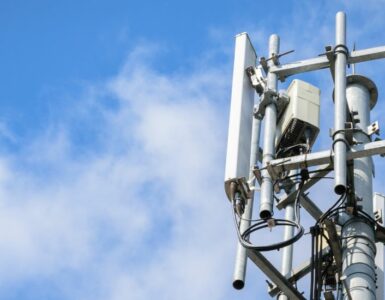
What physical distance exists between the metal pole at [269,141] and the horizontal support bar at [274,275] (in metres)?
0.50

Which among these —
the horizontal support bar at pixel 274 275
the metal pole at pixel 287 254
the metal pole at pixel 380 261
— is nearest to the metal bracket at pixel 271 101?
the metal pole at pixel 287 254

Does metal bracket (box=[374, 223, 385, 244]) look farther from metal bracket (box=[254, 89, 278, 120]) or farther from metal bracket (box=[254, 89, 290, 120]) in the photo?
metal bracket (box=[254, 89, 278, 120])

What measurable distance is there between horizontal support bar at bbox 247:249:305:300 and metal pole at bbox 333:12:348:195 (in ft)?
4.14

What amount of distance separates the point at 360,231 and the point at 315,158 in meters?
1.03

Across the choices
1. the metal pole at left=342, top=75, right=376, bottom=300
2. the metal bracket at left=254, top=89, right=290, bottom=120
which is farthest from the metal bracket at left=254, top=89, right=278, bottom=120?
the metal pole at left=342, top=75, right=376, bottom=300

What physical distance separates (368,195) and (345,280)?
1.33 meters

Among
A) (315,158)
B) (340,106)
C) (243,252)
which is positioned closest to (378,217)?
(315,158)

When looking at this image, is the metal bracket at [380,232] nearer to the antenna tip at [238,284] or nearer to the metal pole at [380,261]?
the metal pole at [380,261]

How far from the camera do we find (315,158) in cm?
1172

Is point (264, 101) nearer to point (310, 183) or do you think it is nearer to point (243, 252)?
point (310, 183)

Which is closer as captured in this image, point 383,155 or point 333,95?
point 383,155

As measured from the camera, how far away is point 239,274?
11.4 m

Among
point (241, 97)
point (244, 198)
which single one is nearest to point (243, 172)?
point (244, 198)

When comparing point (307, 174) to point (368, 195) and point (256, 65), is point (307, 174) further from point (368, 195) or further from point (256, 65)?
point (256, 65)
